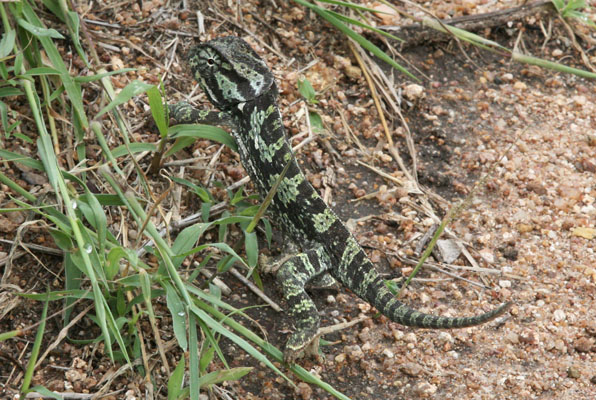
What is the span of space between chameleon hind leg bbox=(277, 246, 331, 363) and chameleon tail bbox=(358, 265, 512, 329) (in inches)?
13.1

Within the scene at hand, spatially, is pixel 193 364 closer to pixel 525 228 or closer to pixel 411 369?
pixel 411 369

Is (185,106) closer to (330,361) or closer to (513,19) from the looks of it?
(330,361)

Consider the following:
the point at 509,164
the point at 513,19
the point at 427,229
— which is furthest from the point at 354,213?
the point at 513,19

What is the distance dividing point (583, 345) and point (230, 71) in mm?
2684

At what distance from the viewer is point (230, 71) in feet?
14.9

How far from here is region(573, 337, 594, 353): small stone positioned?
4.24 m

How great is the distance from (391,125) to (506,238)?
49.2 inches

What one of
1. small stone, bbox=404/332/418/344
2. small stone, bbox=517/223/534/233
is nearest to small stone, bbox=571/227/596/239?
small stone, bbox=517/223/534/233

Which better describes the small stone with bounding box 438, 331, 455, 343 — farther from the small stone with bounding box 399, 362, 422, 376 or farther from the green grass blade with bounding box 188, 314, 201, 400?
the green grass blade with bounding box 188, 314, 201, 400

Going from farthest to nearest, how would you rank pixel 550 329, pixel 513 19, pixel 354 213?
pixel 513 19, pixel 354 213, pixel 550 329

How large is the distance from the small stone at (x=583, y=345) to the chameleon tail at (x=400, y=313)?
580mm

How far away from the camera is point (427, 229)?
4.94 meters

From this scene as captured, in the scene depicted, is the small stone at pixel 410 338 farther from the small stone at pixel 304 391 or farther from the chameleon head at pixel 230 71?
the chameleon head at pixel 230 71

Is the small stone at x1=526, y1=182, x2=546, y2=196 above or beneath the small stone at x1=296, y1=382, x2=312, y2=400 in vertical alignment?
above
